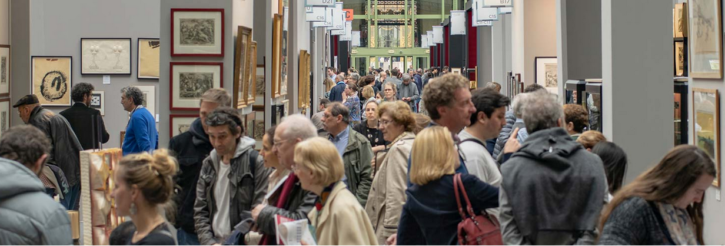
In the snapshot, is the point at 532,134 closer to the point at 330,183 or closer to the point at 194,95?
the point at 330,183

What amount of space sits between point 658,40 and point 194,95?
4.50 meters

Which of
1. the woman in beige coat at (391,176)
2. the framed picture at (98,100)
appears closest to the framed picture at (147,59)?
the framed picture at (98,100)

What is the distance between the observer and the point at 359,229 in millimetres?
4105

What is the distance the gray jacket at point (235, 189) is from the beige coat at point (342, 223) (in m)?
1.23

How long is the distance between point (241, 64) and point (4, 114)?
8.34ft

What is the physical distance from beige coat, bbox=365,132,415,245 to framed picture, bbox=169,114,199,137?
3.10 meters

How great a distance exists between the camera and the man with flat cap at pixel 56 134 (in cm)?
905

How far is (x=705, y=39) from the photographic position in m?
7.80

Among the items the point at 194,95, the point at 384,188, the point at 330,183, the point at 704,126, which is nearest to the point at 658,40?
the point at 704,126

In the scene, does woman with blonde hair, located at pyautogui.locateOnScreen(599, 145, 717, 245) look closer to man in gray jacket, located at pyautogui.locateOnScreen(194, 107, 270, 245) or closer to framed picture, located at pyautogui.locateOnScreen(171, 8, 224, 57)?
man in gray jacket, located at pyautogui.locateOnScreen(194, 107, 270, 245)

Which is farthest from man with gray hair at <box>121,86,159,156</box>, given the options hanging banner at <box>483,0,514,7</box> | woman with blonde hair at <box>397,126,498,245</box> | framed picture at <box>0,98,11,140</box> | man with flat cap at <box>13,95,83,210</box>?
hanging banner at <box>483,0,514,7</box>

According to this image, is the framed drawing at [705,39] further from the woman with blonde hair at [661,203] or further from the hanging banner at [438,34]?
the hanging banner at [438,34]

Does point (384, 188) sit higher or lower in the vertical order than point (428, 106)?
lower

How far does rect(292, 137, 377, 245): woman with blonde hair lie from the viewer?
161 inches
